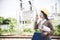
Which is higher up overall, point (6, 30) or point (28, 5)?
point (28, 5)

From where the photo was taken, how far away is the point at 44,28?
206cm

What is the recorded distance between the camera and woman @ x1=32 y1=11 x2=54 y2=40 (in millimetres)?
2059

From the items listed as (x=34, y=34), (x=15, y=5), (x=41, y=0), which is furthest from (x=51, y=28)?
(x=15, y=5)

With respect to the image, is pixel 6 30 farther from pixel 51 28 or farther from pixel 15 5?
pixel 51 28

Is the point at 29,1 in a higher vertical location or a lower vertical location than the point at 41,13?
higher

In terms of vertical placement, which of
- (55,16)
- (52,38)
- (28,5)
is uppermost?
(28,5)

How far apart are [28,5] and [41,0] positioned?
0.16 m

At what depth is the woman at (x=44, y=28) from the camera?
2059 mm

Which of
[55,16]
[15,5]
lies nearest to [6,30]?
[15,5]

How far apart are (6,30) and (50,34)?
49 cm

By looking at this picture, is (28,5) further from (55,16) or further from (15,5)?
(55,16)

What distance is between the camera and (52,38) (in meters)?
2.09

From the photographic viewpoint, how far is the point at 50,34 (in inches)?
81.6

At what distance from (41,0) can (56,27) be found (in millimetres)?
346
